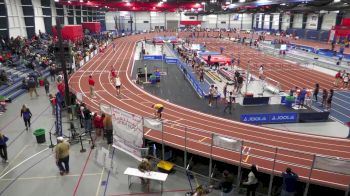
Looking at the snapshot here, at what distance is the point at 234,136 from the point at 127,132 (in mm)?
5485

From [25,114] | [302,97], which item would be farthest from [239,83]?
[25,114]

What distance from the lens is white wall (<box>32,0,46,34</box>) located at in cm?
3909

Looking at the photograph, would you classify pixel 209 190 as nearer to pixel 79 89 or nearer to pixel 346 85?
pixel 79 89

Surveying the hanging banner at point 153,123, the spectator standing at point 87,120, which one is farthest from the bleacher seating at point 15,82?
the hanging banner at point 153,123

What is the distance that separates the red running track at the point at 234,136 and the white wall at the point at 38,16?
2063cm

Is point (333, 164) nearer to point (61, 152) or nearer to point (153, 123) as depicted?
point (153, 123)

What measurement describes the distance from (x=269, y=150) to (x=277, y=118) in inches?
191

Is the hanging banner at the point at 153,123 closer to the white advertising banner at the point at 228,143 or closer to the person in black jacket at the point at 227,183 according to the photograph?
the white advertising banner at the point at 228,143

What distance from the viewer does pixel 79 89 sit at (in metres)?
22.9

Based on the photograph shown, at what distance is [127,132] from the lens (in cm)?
1174

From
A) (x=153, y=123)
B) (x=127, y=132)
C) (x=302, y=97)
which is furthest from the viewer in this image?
(x=302, y=97)

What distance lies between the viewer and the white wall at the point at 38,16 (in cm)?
3909

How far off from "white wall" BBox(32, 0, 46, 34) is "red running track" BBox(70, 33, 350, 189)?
67.7 ft

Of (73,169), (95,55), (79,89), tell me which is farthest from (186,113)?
(95,55)
